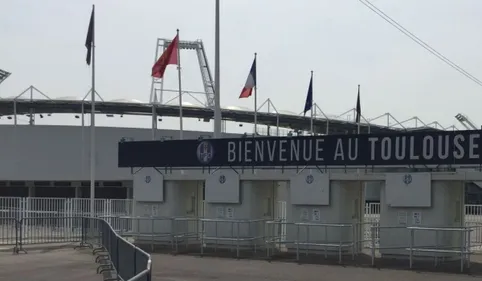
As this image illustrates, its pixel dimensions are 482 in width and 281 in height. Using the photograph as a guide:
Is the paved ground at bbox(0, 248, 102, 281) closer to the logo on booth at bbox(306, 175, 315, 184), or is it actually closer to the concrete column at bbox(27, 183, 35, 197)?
the logo on booth at bbox(306, 175, 315, 184)

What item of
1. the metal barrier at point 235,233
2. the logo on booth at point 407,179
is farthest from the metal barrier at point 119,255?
the logo on booth at point 407,179

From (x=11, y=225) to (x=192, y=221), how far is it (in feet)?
28.7

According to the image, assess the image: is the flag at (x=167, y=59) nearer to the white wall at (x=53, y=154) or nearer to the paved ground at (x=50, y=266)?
the paved ground at (x=50, y=266)

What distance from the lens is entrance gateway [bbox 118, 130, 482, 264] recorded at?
1805 centimetres

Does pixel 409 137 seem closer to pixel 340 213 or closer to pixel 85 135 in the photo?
pixel 340 213

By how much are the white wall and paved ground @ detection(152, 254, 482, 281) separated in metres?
28.4

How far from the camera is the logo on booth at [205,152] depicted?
22078mm

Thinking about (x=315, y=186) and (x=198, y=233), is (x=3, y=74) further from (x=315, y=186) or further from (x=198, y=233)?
(x=315, y=186)

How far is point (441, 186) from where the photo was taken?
1805 cm

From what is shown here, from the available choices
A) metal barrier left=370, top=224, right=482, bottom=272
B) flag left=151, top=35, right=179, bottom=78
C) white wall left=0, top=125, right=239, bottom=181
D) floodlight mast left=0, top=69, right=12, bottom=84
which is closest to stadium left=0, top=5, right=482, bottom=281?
metal barrier left=370, top=224, right=482, bottom=272

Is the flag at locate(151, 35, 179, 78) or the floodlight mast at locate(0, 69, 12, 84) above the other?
the floodlight mast at locate(0, 69, 12, 84)

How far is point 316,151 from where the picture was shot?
20.0 m

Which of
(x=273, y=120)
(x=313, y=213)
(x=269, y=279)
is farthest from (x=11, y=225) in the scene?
(x=273, y=120)

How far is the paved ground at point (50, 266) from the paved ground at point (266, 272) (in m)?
1.87
